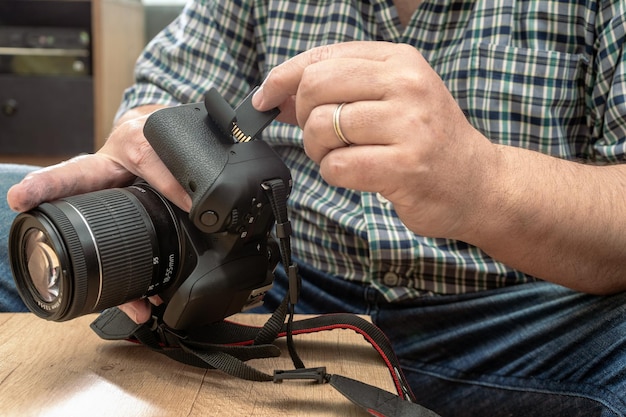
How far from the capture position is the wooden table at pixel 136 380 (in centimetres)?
54

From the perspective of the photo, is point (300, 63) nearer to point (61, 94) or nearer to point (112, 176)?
point (112, 176)

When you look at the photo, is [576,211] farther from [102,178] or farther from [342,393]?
[102,178]

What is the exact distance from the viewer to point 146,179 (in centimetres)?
63

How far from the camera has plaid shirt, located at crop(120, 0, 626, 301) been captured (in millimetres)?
785

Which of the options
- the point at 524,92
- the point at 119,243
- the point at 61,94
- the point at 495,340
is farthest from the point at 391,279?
the point at 61,94

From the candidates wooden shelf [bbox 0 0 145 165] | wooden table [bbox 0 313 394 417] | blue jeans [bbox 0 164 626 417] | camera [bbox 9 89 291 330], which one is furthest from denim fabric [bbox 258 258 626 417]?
wooden shelf [bbox 0 0 145 165]

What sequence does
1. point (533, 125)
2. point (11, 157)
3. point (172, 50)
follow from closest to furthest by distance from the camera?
point (533, 125) < point (172, 50) < point (11, 157)

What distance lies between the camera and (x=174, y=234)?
0.60 metres

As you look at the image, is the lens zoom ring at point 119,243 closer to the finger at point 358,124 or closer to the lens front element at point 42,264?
the lens front element at point 42,264

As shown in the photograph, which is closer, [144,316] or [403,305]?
[144,316]

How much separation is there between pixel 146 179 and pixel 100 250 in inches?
3.9

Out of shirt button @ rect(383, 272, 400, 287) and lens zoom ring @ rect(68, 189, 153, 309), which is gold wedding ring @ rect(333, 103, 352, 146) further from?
shirt button @ rect(383, 272, 400, 287)

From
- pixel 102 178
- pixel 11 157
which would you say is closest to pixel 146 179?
pixel 102 178

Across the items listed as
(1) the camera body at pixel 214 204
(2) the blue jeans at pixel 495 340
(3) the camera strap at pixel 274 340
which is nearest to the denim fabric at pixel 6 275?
(2) the blue jeans at pixel 495 340
